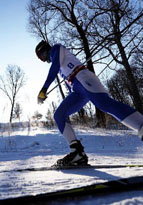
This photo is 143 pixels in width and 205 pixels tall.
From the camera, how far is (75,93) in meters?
2.31

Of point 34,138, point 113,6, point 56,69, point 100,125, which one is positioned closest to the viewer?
point 56,69

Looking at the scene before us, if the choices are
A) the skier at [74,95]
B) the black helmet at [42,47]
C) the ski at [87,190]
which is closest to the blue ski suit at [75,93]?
the skier at [74,95]

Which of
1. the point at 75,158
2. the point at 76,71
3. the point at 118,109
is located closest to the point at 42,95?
the point at 76,71

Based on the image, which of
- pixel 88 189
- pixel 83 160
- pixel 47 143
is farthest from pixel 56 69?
pixel 47 143

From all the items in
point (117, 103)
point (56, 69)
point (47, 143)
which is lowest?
point (47, 143)

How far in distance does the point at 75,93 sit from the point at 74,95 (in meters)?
0.02

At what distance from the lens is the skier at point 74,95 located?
6.15ft

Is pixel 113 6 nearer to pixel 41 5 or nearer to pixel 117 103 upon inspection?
pixel 41 5

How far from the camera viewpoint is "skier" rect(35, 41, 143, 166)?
1876 millimetres

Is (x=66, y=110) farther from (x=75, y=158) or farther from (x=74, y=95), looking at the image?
(x=75, y=158)

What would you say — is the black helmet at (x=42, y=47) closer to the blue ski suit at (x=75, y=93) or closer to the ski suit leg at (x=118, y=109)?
the blue ski suit at (x=75, y=93)

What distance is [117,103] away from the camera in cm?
185

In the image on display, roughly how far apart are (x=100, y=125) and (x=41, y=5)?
7.00m

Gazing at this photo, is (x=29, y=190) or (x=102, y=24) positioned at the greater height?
(x=102, y=24)
